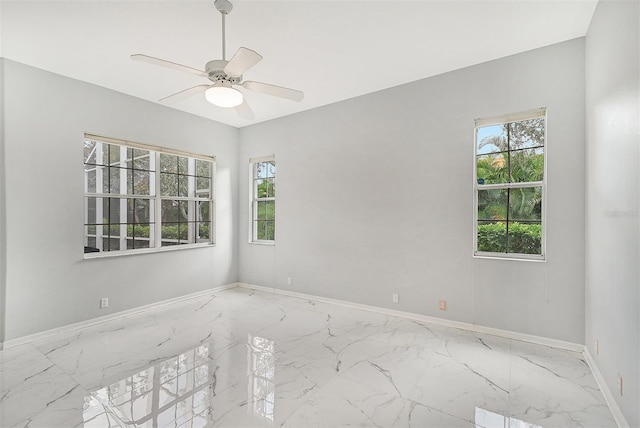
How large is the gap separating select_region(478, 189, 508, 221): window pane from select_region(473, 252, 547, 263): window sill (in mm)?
395

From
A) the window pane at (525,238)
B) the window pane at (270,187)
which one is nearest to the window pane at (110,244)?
the window pane at (270,187)

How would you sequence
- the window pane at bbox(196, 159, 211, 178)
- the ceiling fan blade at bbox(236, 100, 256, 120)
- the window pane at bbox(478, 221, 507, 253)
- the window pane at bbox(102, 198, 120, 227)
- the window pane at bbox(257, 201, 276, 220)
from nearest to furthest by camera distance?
1. the ceiling fan blade at bbox(236, 100, 256, 120)
2. the window pane at bbox(478, 221, 507, 253)
3. the window pane at bbox(102, 198, 120, 227)
4. the window pane at bbox(196, 159, 211, 178)
5. the window pane at bbox(257, 201, 276, 220)

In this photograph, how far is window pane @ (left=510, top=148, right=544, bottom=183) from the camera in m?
3.15

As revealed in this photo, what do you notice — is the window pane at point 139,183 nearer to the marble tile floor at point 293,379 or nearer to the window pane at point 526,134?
the marble tile floor at point 293,379

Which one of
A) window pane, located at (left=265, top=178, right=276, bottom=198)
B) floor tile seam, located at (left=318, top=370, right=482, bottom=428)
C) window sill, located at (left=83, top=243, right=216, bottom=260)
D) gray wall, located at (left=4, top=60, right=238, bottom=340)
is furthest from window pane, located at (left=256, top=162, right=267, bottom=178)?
floor tile seam, located at (left=318, top=370, right=482, bottom=428)

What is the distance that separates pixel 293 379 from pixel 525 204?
112 inches

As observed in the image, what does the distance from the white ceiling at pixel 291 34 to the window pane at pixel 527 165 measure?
103cm

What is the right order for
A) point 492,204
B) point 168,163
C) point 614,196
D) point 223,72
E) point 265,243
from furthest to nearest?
point 265,243, point 168,163, point 492,204, point 223,72, point 614,196

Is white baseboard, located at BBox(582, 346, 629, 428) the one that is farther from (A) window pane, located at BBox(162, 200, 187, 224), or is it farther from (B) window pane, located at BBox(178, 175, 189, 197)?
(B) window pane, located at BBox(178, 175, 189, 197)

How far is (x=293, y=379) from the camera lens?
244 centimetres

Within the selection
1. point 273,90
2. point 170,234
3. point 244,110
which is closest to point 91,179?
point 170,234

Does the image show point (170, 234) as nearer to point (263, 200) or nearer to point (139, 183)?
point (139, 183)

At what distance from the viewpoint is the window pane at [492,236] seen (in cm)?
334

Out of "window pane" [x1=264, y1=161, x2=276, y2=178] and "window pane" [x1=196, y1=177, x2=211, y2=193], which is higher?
"window pane" [x1=264, y1=161, x2=276, y2=178]
